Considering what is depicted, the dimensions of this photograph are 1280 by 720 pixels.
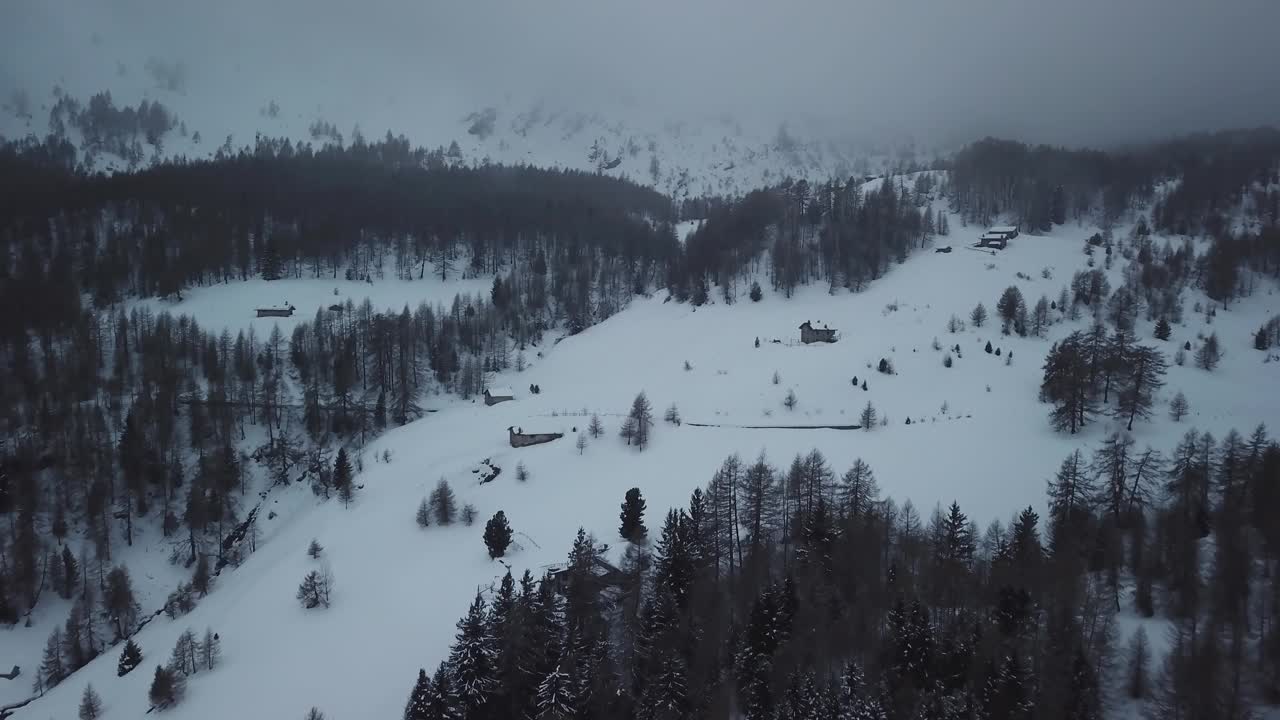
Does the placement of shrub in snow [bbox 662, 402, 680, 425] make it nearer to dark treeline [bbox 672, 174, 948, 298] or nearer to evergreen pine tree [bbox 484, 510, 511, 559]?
evergreen pine tree [bbox 484, 510, 511, 559]

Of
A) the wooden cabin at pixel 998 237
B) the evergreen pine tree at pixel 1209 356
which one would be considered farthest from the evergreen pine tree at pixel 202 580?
the wooden cabin at pixel 998 237

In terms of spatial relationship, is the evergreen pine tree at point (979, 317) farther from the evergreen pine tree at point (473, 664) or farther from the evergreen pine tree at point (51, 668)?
the evergreen pine tree at point (51, 668)

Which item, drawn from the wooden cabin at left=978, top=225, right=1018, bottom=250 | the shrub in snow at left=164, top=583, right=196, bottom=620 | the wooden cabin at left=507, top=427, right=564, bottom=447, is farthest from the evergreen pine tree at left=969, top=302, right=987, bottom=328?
the shrub in snow at left=164, top=583, right=196, bottom=620

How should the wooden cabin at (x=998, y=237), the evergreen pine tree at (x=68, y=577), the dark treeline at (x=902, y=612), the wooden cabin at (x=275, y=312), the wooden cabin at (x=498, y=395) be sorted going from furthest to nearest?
the wooden cabin at (x=998, y=237)
the wooden cabin at (x=275, y=312)
the wooden cabin at (x=498, y=395)
the evergreen pine tree at (x=68, y=577)
the dark treeline at (x=902, y=612)

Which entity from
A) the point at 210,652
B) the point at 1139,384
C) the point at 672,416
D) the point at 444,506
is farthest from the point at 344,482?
the point at 1139,384

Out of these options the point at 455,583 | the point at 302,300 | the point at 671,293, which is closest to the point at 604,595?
the point at 455,583
